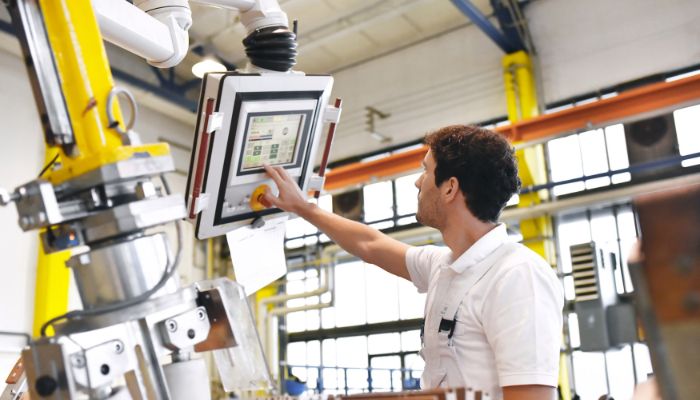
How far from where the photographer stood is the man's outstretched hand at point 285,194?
82.6 inches

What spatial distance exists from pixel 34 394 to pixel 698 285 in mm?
865

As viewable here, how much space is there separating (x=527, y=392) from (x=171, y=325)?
889mm

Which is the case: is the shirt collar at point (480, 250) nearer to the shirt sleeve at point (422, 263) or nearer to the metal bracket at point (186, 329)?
the shirt sleeve at point (422, 263)

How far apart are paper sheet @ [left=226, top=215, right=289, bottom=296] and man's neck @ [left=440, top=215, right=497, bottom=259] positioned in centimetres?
49

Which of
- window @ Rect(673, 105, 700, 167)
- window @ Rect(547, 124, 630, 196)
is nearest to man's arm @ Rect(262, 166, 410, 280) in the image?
window @ Rect(547, 124, 630, 196)

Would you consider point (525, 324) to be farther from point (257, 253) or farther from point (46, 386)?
point (46, 386)

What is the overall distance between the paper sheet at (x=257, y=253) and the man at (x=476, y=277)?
0.09m

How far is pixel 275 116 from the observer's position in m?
1.97

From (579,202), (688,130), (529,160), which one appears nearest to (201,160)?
(579,202)

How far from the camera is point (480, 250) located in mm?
1892

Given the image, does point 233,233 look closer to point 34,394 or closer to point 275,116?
point 275,116

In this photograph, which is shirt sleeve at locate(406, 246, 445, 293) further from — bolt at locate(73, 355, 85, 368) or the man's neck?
bolt at locate(73, 355, 85, 368)

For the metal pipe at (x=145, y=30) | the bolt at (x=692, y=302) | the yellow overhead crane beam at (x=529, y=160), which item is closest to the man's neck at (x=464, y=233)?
the metal pipe at (x=145, y=30)

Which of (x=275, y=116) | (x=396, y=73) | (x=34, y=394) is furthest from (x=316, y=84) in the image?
(x=396, y=73)
